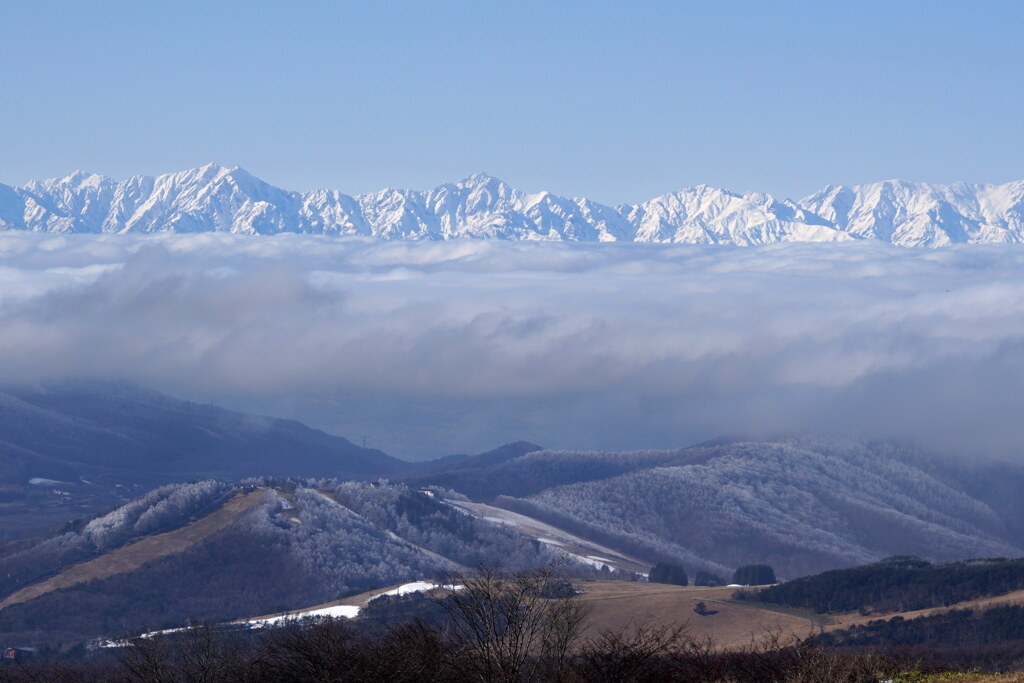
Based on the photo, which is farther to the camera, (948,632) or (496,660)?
(948,632)

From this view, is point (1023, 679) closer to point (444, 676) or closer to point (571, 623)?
point (571, 623)

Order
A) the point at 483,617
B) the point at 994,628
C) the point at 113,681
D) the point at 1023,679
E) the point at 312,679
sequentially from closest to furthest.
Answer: the point at 1023,679 → the point at 483,617 → the point at 312,679 → the point at 113,681 → the point at 994,628

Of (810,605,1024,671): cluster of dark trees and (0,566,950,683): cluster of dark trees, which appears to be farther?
(810,605,1024,671): cluster of dark trees

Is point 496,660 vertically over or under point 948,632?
over

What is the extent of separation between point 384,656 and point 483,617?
8.29 m

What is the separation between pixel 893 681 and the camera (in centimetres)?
7350

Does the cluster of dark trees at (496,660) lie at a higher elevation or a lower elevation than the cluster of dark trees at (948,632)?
higher

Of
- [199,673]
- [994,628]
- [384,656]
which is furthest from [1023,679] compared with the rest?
[994,628]

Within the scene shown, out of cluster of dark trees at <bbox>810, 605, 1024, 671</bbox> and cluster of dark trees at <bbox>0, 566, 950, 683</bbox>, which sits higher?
cluster of dark trees at <bbox>0, 566, 950, 683</bbox>

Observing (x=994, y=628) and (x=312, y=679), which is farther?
(x=994, y=628)

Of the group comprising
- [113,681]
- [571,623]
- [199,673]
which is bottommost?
[113,681]

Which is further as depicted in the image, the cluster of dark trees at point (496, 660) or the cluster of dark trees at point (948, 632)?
the cluster of dark trees at point (948, 632)

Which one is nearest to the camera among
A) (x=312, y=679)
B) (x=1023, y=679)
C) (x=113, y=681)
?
(x=1023, y=679)

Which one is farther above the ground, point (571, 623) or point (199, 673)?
point (571, 623)
